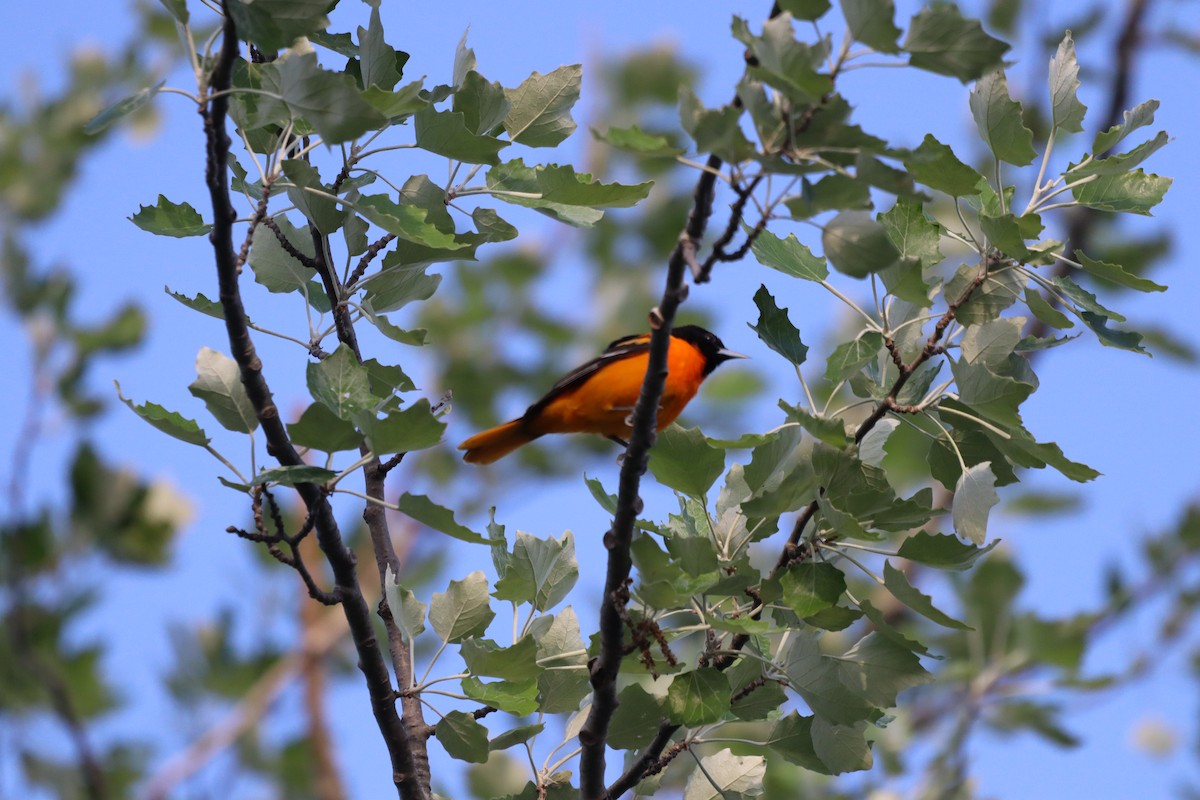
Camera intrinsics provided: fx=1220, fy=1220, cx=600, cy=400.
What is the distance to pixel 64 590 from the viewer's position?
741cm

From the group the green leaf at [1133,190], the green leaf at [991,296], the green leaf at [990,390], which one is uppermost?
the green leaf at [1133,190]

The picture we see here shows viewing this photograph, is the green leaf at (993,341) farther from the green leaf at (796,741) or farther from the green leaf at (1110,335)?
the green leaf at (796,741)

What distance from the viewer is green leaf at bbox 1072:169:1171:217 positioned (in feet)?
8.68

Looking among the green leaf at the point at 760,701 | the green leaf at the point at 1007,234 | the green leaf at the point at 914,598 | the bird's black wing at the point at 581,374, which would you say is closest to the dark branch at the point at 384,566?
the green leaf at the point at 760,701

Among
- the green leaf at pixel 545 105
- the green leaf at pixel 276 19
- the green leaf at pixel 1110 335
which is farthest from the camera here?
the green leaf at pixel 545 105

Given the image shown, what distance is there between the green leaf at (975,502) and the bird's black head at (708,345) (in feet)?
11.7

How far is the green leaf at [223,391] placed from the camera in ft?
7.68

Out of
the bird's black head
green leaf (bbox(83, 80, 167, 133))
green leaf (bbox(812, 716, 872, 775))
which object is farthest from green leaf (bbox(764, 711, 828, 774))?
the bird's black head

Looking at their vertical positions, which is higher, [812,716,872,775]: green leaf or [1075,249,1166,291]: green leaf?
[1075,249,1166,291]: green leaf

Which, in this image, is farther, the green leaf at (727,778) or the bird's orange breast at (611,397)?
the bird's orange breast at (611,397)

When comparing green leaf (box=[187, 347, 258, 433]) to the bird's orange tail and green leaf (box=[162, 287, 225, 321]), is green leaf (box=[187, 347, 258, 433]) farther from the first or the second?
the bird's orange tail

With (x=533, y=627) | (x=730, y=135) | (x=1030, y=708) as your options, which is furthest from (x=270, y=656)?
(x=730, y=135)

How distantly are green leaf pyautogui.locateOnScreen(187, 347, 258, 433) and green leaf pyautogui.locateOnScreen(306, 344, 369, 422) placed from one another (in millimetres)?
163

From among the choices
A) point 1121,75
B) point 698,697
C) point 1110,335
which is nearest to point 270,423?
point 698,697
